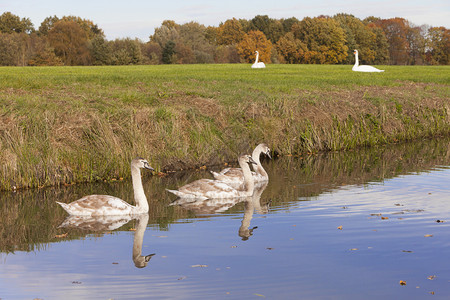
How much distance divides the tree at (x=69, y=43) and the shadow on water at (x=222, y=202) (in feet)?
243

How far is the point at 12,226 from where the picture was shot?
1483cm

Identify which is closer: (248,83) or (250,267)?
(250,267)

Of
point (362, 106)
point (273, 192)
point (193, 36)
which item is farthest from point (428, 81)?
point (193, 36)

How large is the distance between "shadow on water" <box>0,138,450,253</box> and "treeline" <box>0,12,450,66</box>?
69.7m

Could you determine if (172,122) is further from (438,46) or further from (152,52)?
(438,46)

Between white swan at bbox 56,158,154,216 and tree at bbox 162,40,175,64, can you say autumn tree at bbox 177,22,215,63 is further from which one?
white swan at bbox 56,158,154,216

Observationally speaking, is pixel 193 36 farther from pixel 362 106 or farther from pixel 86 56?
pixel 362 106

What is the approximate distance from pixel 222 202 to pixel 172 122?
613 cm

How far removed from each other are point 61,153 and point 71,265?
8.72 meters

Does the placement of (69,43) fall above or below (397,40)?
below

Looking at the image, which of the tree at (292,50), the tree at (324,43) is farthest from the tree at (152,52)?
the tree at (324,43)

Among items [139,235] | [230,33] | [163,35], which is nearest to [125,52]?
[163,35]

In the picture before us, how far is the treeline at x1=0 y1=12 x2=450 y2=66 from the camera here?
3629 inches

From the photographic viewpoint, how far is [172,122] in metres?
23.1
